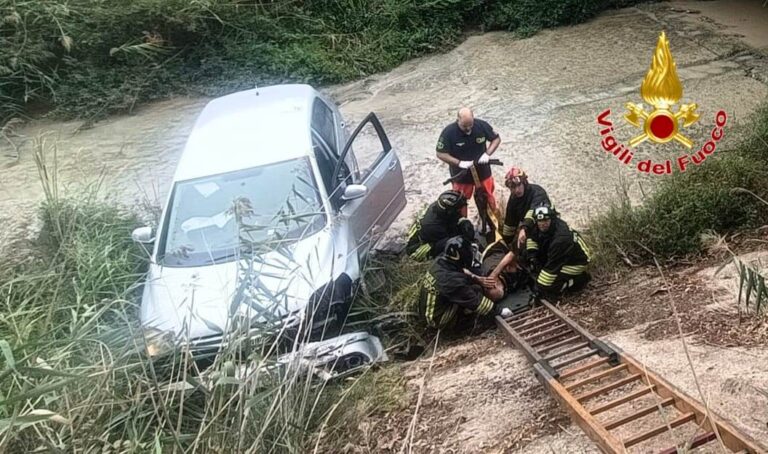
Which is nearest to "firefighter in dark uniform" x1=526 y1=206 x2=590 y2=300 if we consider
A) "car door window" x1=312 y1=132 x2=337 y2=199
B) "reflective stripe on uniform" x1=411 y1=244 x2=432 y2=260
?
"reflective stripe on uniform" x1=411 y1=244 x2=432 y2=260

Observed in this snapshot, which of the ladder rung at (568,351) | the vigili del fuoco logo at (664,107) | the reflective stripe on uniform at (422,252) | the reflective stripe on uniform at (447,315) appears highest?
the vigili del fuoco logo at (664,107)

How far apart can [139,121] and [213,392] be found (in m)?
9.56

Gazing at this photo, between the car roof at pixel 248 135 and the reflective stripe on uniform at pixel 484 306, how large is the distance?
6.42ft

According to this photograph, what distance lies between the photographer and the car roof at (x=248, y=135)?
19.2ft

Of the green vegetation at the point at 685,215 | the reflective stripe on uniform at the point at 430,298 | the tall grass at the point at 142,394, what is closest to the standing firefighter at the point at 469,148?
the green vegetation at the point at 685,215

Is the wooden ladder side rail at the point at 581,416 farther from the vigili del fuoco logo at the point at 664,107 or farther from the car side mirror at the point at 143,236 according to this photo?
the car side mirror at the point at 143,236

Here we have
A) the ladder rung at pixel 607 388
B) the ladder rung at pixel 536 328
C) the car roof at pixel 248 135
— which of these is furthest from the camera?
the car roof at pixel 248 135

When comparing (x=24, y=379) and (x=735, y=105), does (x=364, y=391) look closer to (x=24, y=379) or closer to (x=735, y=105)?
(x=24, y=379)

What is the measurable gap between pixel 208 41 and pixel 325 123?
24.0ft

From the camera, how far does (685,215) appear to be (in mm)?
5840

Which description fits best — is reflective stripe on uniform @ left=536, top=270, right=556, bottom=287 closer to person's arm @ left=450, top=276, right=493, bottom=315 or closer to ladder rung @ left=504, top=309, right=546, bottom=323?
ladder rung @ left=504, top=309, right=546, bottom=323

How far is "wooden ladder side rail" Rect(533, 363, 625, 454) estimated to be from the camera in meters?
3.30

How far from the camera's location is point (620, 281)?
5730 mm

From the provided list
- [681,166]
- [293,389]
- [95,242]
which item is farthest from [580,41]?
[293,389]
